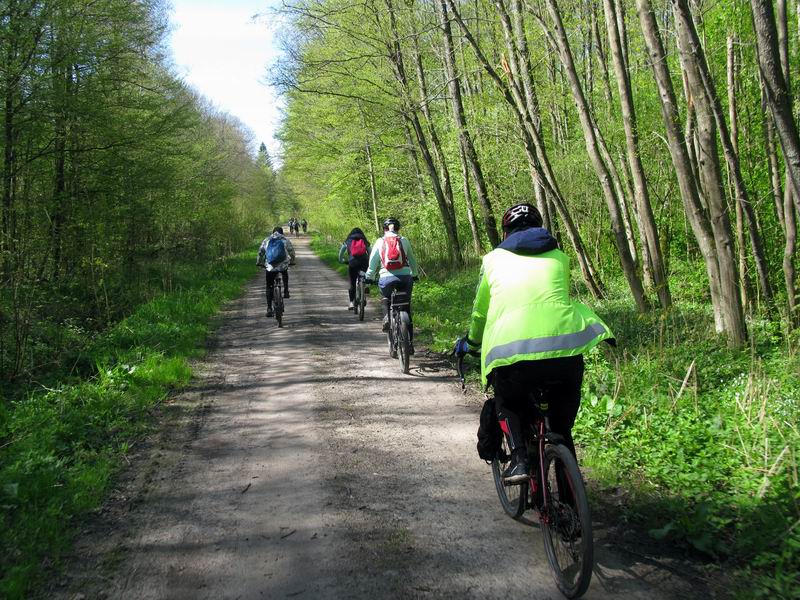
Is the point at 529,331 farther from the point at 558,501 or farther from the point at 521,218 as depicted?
the point at 558,501

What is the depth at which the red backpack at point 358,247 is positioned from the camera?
1232cm

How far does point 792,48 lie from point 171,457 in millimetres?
10636

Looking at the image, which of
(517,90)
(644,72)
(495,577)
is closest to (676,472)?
(495,577)

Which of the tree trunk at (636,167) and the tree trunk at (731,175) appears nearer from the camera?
the tree trunk at (636,167)

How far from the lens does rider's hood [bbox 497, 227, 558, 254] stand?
3357 mm

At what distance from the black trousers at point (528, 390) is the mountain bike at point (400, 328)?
428 centimetres

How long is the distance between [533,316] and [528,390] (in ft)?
1.34

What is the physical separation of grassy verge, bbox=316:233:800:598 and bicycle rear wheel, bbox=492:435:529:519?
28.7 inches

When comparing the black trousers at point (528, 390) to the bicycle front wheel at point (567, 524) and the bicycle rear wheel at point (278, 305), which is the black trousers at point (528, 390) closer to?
the bicycle front wheel at point (567, 524)

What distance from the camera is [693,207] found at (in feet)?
22.4

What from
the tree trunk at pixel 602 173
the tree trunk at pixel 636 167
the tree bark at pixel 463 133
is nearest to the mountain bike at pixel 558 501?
the tree trunk at pixel 602 173

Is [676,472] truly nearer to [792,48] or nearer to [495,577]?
[495,577]

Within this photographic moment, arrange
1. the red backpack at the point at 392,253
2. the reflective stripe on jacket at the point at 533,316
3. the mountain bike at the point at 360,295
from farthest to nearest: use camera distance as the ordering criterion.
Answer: the mountain bike at the point at 360,295 < the red backpack at the point at 392,253 < the reflective stripe on jacket at the point at 533,316

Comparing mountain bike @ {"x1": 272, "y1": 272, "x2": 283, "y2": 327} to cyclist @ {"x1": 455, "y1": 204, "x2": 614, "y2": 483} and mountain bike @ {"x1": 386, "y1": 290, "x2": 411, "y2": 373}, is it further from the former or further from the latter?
cyclist @ {"x1": 455, "y1": 204, "x2": 614, "y2": 483}
